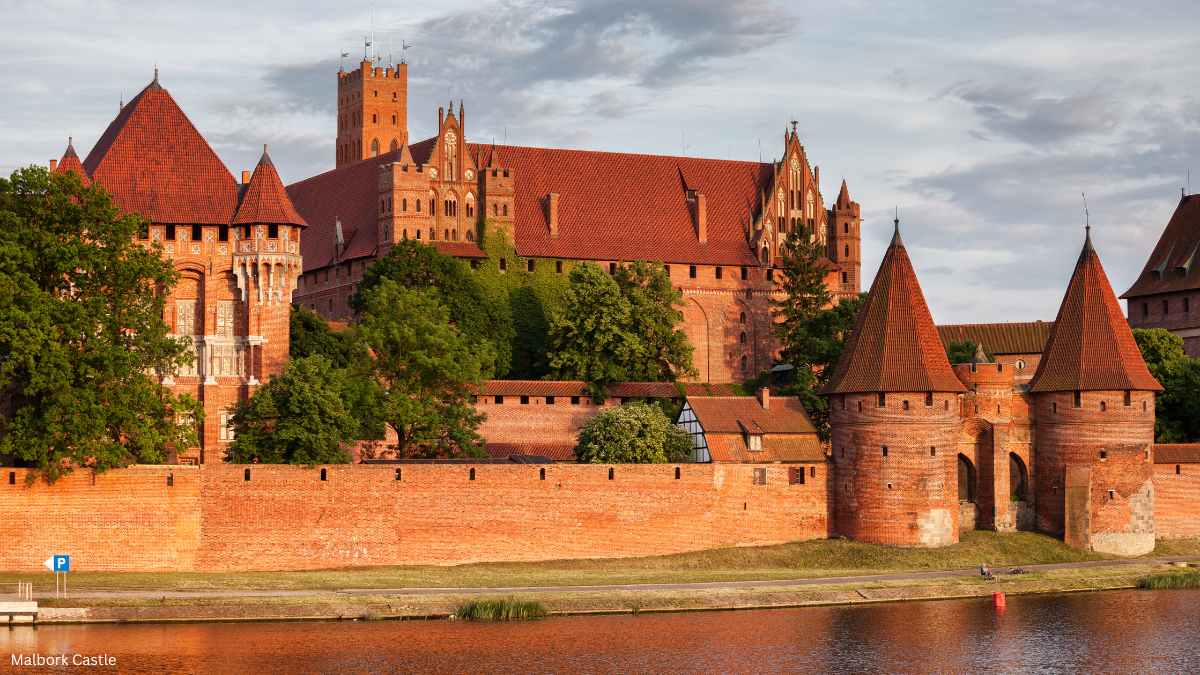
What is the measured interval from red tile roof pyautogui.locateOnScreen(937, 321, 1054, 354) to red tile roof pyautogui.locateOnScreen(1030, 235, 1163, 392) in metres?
15.1

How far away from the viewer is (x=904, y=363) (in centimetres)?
6084

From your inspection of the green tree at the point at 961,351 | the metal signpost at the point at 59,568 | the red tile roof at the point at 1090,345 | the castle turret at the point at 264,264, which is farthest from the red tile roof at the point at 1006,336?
the metal signpost at the point at 59,568

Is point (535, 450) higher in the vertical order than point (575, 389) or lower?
lower

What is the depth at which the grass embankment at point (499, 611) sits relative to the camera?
163ft

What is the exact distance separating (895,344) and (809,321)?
1651 cm

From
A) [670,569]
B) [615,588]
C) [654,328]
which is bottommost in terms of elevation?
[615,588]

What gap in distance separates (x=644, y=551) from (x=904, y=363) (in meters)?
9.38

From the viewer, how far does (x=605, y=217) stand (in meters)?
86.3

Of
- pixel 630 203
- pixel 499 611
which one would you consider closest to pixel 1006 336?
pixel 630 203

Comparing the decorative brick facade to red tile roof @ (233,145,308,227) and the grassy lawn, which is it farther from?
the grassy lawn

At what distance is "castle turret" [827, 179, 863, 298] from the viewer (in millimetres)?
87875

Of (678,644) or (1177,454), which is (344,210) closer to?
(1177,454)

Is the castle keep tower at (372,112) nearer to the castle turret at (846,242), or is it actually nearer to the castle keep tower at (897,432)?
the castle turret at (846,242)

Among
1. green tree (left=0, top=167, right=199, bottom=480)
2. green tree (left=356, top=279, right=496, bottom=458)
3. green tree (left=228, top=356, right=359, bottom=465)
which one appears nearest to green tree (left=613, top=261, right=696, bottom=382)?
green tree (left=356, top=279, right=496, bottom=458)
